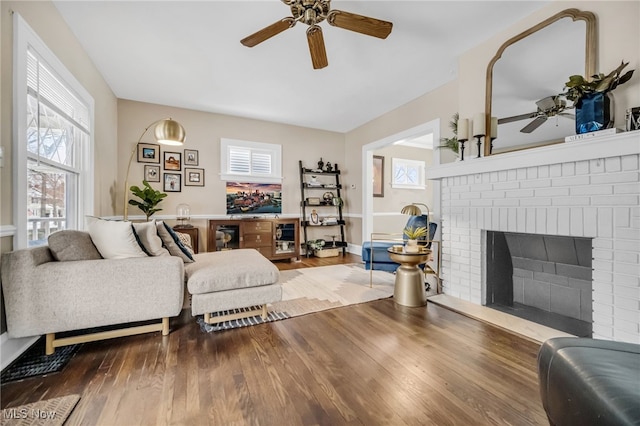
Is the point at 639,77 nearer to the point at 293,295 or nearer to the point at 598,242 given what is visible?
the point at 598,242

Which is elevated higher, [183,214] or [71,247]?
[183,214]

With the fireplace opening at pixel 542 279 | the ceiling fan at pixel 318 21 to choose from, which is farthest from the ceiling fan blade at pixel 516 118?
the ceiling fan at pixel 318 21

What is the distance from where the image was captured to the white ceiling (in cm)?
223

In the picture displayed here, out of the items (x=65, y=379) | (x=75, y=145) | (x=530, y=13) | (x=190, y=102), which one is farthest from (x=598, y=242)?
(x=190, y=102)

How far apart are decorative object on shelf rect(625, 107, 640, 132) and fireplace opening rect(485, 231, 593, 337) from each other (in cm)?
84

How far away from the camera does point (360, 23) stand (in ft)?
6.59

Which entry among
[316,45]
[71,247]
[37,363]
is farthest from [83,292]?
[316,45]

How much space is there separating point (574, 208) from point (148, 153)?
17.4ft

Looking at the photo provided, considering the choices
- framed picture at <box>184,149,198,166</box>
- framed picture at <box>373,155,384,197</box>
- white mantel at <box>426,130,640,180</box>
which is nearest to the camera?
white mantel at <box>426,130,640,180</box>

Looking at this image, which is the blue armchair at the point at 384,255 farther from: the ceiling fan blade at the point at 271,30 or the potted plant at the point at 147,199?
the potted plant at the point at 147,199

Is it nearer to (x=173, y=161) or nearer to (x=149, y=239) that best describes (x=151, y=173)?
(x=173, y=161)

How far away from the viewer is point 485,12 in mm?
2285

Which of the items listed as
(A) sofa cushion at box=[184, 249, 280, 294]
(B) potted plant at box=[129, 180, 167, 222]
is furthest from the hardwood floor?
(B) potted plant at box=[129, 180, 167, 222]
